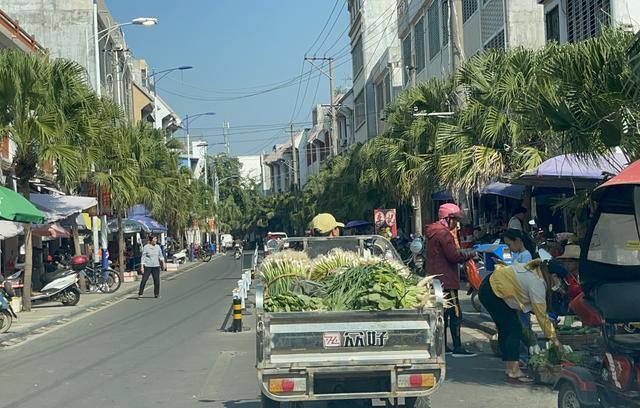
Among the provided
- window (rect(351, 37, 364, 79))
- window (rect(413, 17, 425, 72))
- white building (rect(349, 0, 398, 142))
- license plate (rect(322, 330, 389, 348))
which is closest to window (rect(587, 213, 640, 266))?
license plate (rect(322, 330, 389, 348))

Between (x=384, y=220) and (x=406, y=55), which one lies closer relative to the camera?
(x=384, y=220)

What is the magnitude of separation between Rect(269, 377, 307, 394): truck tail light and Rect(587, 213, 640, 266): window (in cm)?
280

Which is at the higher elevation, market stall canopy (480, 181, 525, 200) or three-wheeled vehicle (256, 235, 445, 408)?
market stall canopy (480, 181, 525, 200)

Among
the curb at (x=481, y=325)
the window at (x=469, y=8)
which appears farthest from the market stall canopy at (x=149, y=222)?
the curb at (x=481, y=325)

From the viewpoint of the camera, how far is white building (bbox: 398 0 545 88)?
28500 mm

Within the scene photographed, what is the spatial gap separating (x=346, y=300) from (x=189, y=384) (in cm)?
381

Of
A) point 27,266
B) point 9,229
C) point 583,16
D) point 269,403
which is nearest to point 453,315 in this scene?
point 269,403

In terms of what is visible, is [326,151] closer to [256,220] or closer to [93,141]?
[256,220]

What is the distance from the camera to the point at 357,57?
68.6 m

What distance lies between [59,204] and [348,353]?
20060mm

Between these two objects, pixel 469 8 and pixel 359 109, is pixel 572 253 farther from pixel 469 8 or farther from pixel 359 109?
pixel 359 109

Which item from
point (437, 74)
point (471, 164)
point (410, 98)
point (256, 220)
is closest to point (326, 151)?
point (256, 220)

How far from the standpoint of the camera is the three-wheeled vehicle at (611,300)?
6.41m

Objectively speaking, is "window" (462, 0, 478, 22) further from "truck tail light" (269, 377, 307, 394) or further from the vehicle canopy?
"truck tail light" (269, 377, 307, 394)
